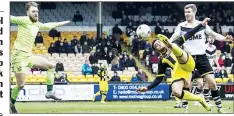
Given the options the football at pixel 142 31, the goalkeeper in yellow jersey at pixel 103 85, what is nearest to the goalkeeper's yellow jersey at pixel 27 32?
A: the goalkeeper in yellow jersey at pixel 103 85

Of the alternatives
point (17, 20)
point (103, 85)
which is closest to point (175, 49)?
point (17, 20)

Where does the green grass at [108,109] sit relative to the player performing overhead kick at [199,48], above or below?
below

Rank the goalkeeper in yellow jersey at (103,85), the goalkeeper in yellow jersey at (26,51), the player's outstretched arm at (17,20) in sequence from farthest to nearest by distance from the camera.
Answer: the goalkeeper in yellow jersey at (103,85) < the goalkeeper in yellow jersey at (26,51) < the player's outstretched arm at (17,20)

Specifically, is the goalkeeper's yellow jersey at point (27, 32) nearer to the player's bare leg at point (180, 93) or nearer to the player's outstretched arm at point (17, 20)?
the player's outstretched arm at point (17, 20)

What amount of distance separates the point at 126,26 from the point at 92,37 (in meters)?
2.77

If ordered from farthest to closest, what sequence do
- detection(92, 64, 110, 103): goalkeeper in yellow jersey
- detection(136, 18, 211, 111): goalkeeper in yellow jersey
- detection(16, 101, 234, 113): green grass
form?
1. detection(92, 64, 110, 103): goalkeeper in yellow jersey
2. detection(16, 101, 234, 113): green grass
3. detection(136, 18, 211, 111): goalkeeper in yellow jersey

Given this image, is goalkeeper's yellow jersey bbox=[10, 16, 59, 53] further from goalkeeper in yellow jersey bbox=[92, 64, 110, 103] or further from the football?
the football

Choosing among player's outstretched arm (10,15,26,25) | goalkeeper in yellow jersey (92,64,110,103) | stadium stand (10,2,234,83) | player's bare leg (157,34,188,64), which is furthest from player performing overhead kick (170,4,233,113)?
stadium stand (10,2,234,83)

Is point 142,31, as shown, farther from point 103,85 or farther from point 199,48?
point 199,48

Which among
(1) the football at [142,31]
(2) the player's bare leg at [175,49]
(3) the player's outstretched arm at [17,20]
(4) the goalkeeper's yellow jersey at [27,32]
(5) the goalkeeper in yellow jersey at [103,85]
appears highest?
(1) the football at [142,31]

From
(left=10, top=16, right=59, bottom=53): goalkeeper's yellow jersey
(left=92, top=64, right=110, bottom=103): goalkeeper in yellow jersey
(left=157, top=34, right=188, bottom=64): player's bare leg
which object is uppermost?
(left=10, top=16, right=59, bottom=53): goalkeeper's yellow jersey

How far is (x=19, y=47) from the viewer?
16.3 m

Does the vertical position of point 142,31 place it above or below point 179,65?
above

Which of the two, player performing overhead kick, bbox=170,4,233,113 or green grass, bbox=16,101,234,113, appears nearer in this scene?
player performing overhead kick, bbox=170,4,233,113
